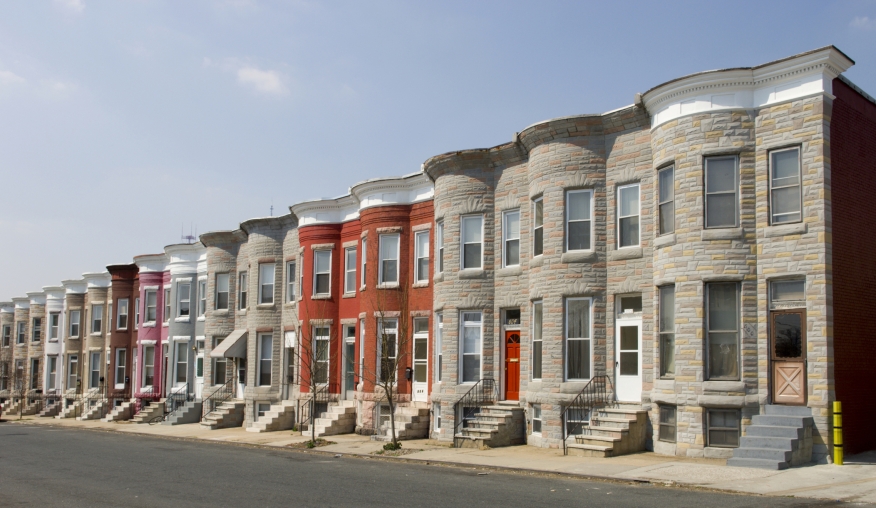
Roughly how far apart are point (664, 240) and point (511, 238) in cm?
602

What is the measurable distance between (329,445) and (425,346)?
14.3 feet

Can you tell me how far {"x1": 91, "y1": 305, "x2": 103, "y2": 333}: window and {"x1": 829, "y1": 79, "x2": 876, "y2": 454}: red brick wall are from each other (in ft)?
141

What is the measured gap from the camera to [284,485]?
654 inches

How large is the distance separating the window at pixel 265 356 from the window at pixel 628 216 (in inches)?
724

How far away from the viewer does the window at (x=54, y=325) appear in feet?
183

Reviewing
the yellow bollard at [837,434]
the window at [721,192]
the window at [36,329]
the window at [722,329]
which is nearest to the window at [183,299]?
the window at [36,329]

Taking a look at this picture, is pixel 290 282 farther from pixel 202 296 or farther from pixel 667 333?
pixel 667 333

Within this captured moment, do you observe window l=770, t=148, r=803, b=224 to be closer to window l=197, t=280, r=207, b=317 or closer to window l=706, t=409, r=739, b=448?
window l=706, t=409, r=739, b=448

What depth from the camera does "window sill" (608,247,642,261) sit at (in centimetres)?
2105

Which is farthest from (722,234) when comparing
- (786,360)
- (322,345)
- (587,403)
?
(322,345)

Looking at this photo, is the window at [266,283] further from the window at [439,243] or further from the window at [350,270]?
the window at [439,243]

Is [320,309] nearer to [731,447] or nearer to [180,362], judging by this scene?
[180,362]

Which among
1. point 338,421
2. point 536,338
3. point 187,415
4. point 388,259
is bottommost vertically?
point 187,415

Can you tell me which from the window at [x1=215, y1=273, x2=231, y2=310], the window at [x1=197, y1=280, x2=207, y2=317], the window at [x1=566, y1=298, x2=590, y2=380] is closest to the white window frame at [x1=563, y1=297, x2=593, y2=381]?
the window at [x1=566, y1=298, x2=590, y2=380]
